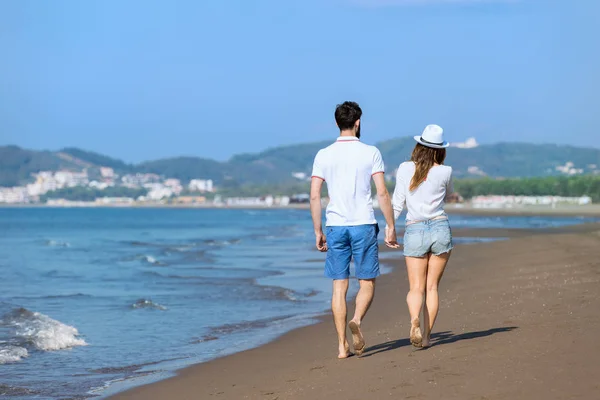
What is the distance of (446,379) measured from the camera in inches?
220

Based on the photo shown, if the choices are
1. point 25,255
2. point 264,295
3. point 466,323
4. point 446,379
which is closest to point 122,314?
point 264,295

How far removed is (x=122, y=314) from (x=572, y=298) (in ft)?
22.3

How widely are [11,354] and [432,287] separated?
16.1ft

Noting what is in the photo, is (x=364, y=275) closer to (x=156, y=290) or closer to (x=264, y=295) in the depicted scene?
(x=264, y=295)

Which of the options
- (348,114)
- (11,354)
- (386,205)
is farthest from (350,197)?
(11,354)

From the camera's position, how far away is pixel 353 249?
6.68m

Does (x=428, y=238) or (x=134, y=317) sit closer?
(x=428, y=238)

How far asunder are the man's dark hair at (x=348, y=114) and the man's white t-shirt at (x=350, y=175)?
0.11 meters

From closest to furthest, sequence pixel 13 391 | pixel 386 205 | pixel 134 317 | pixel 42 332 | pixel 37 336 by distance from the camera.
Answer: pixel 386 205, pixel 13 391, pixel 37 336, pixel 42 332, pixel 134 317

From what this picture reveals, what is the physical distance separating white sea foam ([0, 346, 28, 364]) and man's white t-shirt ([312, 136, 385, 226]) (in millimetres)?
4428

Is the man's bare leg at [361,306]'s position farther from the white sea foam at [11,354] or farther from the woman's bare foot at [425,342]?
the white sea foam at [11,354]

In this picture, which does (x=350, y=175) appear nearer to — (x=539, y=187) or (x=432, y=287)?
(x=432, y=287)

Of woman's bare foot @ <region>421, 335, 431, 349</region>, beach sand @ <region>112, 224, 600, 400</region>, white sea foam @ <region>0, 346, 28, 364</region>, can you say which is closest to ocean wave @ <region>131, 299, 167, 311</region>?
beach sand @ <region>112, 224, 600, 400</region>

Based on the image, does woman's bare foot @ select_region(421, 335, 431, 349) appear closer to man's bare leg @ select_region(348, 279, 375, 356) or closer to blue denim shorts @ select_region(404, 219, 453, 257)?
man's bare leg @ select_region(348, 279, 375, 356)
